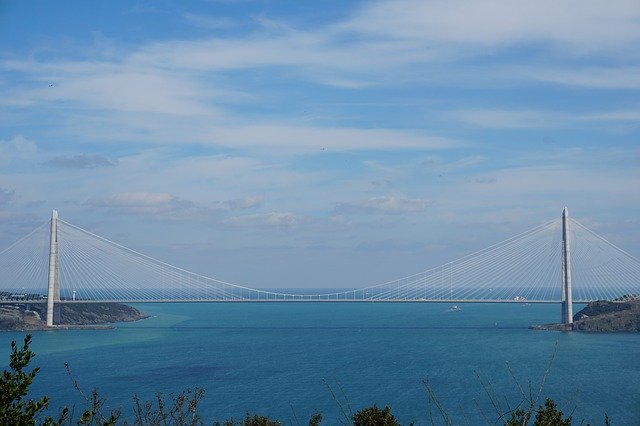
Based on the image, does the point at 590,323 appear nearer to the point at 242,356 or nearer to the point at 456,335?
the point at 456,335

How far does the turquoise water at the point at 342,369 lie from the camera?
13742 millimetres

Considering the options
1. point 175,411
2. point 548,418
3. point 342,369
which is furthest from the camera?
point 342,369

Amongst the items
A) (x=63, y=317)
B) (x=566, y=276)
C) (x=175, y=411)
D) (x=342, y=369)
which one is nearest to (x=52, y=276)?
(x=63, y=317)

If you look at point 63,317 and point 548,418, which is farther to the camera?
point 63,317

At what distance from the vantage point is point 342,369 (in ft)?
60.4

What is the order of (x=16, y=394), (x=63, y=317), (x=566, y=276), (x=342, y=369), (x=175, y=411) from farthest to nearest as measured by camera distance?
(x=63, y=317)
(x=566, y=276)
(x=342, y=369)
(x=175, y=411)
(x=16, y=394)

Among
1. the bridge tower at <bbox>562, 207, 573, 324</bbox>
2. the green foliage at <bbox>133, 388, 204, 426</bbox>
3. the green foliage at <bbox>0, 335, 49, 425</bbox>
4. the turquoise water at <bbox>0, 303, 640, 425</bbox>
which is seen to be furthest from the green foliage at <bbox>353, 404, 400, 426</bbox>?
the bridge tower at <bbox>562, 207, 573, 324</bbox>

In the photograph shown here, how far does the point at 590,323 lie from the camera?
93.1ft

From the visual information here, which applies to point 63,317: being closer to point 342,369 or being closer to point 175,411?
point 342,369

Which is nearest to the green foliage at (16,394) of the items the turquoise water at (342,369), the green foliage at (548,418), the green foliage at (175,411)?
the green foliage at (175,411)

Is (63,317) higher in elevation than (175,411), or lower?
lower

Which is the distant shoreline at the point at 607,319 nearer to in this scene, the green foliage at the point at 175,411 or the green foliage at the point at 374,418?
the green foliage at the point at 175,411

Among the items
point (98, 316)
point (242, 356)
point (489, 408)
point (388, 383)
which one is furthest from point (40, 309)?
point (489, 408)

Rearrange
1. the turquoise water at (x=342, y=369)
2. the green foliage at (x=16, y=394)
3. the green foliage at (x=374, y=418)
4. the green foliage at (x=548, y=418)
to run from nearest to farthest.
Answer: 1. the green foliage at (x=16, y=394)
2. the green foliage at (x=548, y=418)
3. the green foliage at (x=374, y=418)
4. the turquoise water at (x=342, y=369)
